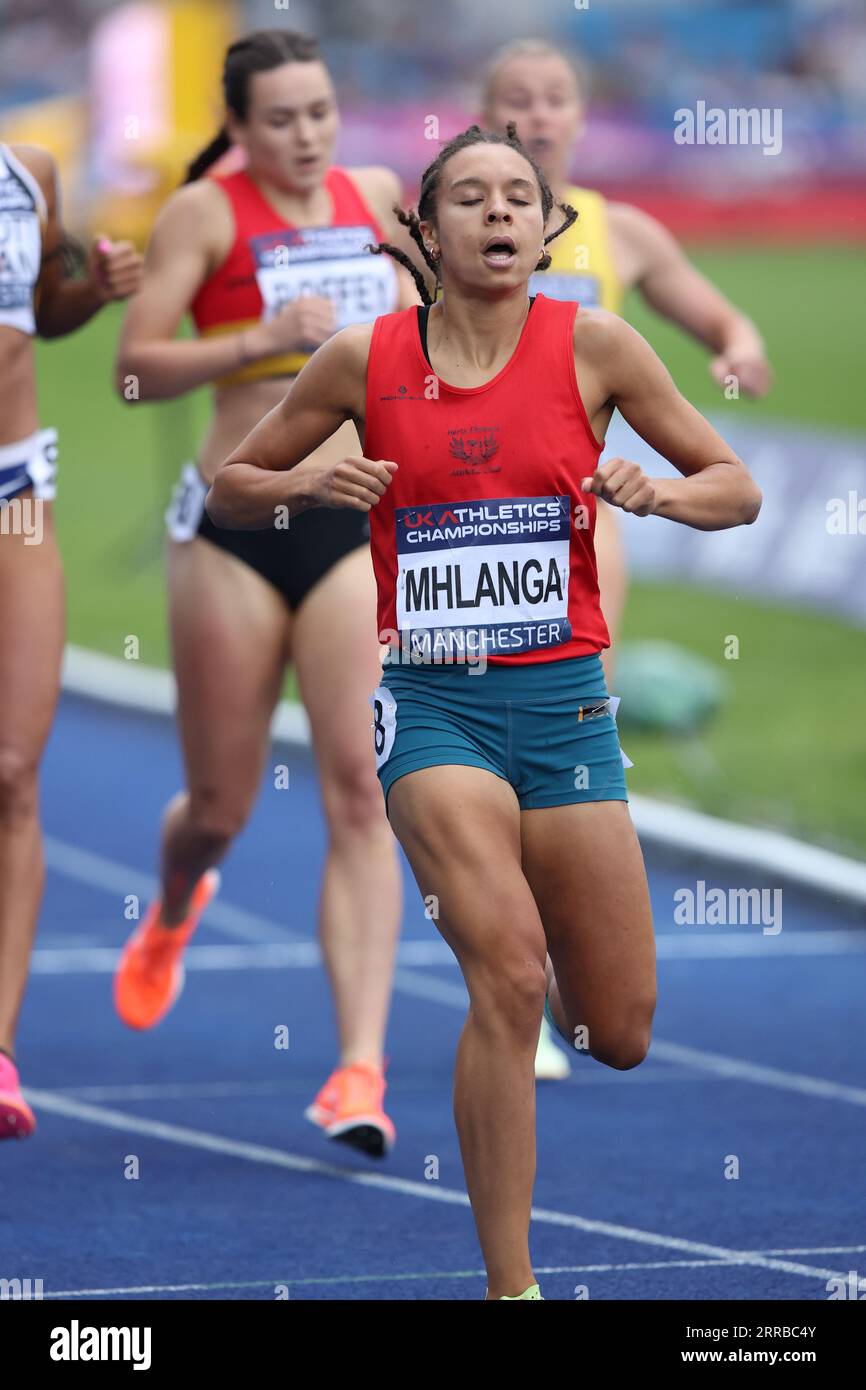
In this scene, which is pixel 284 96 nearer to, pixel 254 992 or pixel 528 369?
pixel 528 369

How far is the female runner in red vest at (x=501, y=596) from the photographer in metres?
4.41

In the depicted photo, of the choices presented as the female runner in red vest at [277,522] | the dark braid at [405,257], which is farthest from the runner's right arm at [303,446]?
the female runner in red vest at [277,522]

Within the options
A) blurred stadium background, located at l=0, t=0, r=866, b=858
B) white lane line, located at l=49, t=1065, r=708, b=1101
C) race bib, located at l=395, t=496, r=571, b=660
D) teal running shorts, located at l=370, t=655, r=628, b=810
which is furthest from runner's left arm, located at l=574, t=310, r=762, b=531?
blurred stadium background, located at l=0, t=0, r=866, b=858

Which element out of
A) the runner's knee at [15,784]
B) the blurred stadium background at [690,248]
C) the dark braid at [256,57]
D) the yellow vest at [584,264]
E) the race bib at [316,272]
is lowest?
the runner's knee at [15,784]

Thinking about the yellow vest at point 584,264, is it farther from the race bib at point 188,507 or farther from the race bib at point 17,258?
the race bib at point 17,258

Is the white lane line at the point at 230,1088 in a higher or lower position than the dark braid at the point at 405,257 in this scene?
lower

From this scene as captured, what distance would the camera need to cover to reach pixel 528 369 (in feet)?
14.9

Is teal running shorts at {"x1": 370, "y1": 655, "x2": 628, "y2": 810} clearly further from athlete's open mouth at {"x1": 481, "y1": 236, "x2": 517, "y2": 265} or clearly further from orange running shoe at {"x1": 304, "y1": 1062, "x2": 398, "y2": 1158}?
orange running shoe at {"x1": 304, "y1": 1062, "x2": 398, "y2": 1158}

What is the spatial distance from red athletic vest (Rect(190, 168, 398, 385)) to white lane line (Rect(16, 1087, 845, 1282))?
1.90 m

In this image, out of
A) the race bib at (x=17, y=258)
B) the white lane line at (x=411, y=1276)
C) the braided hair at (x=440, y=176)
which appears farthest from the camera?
the race bib at (x=17, y=258)

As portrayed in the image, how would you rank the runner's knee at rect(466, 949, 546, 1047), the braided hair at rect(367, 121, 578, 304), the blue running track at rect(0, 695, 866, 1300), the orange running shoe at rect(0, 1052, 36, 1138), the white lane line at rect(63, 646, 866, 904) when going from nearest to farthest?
1. the runner's knee at rect(466, 949, 546, 1047)
2. the braided hair at rect(367, 121, 578, 304)
3. the blue running track at rect(0, 695, 866, 1300)
4. the orange running shoe at rect(0, 1052, 36, 1138)
5. the white lane line at rect(63, 646, 866, 904)

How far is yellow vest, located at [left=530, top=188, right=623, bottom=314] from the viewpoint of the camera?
6.84 metres

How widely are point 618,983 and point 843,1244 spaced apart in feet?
3.38

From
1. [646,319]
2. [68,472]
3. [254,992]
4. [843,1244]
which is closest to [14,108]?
[646,319]
